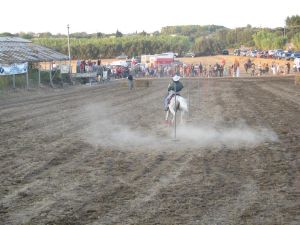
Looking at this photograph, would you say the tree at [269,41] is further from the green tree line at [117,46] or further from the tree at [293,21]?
the green tree line at [117,46]

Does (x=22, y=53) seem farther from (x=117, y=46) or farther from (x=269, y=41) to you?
(x=269, y=41)

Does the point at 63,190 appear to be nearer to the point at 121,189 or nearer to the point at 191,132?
the point at 121,189

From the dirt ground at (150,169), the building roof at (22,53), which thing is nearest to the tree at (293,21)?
the building roof at (22,53)

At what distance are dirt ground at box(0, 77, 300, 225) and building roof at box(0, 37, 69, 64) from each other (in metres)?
15.8

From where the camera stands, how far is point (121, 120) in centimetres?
2052

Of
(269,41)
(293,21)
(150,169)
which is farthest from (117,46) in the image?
(150,169)

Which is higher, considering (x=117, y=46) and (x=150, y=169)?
(x=117, y=46)

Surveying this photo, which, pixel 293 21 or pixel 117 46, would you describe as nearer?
pixel 293 21

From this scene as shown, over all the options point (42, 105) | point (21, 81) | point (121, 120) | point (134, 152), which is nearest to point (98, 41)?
point (21, 81)

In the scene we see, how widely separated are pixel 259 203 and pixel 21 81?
106ft

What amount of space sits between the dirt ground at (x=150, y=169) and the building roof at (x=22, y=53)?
620 inches

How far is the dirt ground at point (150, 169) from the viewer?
8383 millimetres

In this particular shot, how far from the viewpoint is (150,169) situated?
11516 millimetres

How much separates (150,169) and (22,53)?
3133 cm
